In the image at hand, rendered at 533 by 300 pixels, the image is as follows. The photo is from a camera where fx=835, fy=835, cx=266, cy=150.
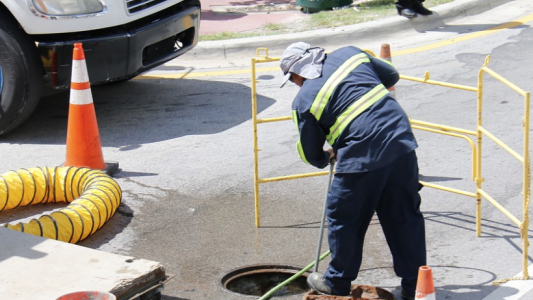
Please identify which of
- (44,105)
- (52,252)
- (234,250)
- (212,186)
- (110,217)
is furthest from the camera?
(44,105)

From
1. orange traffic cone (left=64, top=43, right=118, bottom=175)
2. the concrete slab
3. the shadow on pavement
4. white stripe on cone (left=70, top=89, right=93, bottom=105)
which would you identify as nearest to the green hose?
the concrete slab

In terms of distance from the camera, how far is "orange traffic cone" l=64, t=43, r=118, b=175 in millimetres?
6660

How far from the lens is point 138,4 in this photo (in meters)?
7.75

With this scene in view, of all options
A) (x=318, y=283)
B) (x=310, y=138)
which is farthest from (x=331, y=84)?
(x=318, y=283)

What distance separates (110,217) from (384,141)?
2.36 metres

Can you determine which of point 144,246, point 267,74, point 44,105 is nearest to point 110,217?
point 144,246

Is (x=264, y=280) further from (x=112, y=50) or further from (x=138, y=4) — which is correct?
(x=138, y=4)

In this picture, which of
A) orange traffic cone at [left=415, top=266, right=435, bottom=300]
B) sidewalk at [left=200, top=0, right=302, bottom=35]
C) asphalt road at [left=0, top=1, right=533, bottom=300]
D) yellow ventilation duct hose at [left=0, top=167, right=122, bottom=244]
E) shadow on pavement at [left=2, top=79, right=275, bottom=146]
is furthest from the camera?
sidewalk at [left=200, top=0, right=302, bottom=35]

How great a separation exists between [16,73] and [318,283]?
3.97 metres

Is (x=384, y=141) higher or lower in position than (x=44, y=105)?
higher

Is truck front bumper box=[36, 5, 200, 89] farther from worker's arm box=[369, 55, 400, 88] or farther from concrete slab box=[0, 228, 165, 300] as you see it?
worker's arm box=[369, 55, 400, 88]

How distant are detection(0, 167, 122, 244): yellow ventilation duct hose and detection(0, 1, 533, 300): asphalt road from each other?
0.40ft

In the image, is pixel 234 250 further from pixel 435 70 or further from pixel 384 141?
pixel 435 70

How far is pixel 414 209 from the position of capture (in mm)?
4605
